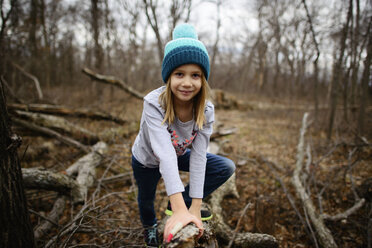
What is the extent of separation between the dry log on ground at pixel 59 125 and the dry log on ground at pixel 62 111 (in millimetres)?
235

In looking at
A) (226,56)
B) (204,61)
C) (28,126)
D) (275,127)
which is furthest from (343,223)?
(226,56)

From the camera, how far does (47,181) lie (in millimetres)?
2273

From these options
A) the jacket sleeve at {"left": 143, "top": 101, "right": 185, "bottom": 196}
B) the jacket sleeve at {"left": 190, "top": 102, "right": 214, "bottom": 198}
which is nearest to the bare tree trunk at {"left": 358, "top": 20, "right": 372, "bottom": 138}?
the jacket sleeve at {"left": 190, "top": 102, "right": 214, "bottom": 198}

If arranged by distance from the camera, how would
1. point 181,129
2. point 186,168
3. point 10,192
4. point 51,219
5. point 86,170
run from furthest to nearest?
→ 1. point 86,170
2. point 51,219
3. point 186,168
4. point 181,129
5. point 10,192

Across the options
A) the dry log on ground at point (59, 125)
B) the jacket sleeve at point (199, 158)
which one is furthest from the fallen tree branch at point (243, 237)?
the dry log on ground at point (59, 125)

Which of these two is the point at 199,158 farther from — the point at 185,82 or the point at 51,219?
the point at 51,219

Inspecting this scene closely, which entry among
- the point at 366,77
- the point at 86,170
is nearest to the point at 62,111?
the point at 86,170

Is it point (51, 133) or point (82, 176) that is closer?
point (82, 176)

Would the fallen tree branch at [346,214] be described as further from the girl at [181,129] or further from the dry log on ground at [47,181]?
the dry log on ground at [47,181]

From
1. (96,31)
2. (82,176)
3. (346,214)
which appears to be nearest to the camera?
(346,214)

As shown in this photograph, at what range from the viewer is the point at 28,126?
13.4ft

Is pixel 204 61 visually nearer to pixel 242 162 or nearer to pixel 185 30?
pixel 185 30

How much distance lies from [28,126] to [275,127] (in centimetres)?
805

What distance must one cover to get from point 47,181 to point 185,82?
6.67 feet
